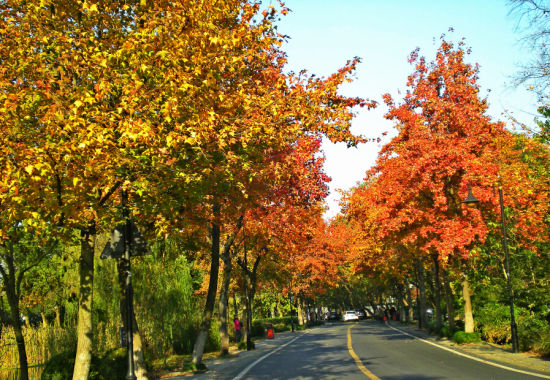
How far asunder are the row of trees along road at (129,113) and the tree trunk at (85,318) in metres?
0.03

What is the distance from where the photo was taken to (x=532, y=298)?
19.1 m

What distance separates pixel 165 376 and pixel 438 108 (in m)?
15.6

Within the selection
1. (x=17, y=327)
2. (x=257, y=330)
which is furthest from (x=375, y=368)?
(x=257, y=330)

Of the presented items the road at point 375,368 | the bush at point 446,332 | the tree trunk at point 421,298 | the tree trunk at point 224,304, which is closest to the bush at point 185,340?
the tree trunk at point 224,304

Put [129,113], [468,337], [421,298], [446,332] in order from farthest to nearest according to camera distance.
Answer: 1. [421,298]
2. [446,332]
3. [468,337]
4. [129,113]

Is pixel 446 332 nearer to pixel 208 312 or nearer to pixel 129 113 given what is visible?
pixel 208 312

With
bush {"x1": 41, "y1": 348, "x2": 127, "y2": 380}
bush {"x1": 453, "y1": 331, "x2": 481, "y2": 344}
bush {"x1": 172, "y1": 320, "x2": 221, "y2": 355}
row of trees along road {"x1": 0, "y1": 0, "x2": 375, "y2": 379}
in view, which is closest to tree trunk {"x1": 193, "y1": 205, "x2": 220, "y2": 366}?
bush {"x1": 41, "y1": 348, "x2": 127, "y2": 380}

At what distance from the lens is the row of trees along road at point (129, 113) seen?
8.61m

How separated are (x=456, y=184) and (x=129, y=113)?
1796cm

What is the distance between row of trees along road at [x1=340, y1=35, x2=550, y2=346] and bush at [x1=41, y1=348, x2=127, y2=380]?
12620 mm

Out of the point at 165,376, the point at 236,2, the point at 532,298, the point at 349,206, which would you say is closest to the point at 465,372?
the point at 532,298

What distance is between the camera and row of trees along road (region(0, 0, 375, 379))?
8.61 m

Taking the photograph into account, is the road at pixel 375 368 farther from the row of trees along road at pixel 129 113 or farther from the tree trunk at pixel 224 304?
the row of trees along road at pixel 129 113

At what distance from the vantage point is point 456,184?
23.7 metres
